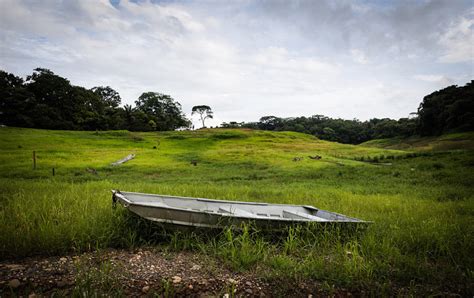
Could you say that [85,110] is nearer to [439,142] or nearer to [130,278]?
[130,278]

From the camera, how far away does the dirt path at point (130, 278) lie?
14.1 ft

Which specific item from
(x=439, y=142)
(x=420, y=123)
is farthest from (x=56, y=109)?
(x=420, y=123)

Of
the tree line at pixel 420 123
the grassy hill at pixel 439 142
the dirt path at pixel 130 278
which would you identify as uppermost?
the tree line at pixel 420 123

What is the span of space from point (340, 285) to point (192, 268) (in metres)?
2.81

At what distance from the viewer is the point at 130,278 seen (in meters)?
4.68

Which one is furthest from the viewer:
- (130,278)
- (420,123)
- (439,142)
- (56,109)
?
(420,123)

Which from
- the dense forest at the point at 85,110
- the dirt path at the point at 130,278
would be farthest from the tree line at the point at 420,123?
the dirt path at the point at 130,278

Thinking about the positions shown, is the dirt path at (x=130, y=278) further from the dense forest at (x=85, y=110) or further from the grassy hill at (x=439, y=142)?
the dense forest at (x=85, y=110)

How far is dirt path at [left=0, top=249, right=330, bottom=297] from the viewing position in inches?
170

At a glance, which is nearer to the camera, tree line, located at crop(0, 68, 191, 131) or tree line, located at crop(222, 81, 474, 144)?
tree line, located at crop(0, 68, 191, 131)

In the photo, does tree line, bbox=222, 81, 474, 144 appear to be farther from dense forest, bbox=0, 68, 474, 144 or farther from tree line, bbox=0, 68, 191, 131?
tree line, bbox=0, 68, 191, 131

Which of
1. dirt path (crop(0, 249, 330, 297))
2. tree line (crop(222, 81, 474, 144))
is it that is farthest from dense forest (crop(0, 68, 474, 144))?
dirt path (crop(0, 249, 330, 297))

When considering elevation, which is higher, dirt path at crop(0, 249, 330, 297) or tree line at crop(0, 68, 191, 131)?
tree line at crop(0, 68, 191, 131)

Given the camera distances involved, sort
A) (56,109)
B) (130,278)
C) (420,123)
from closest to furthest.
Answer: (130,278) → (56,109) → (420,123)
